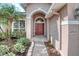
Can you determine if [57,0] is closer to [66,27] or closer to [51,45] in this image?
[66,27]

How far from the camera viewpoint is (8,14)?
434cm

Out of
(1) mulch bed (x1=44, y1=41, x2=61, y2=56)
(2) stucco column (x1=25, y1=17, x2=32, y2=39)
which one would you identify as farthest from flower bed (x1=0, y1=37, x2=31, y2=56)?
(1) mulch bed (x1=44, y1=41, x2=61, y2=56)

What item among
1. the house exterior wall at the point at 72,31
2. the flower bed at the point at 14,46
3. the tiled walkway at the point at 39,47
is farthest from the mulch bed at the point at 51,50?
the flower bed at the point at 14,46

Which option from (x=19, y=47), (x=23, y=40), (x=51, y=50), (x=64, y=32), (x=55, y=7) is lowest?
(x=51, y=50)

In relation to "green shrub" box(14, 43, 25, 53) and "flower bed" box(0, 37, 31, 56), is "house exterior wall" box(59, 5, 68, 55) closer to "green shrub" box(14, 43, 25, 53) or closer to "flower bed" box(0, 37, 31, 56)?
"flower bed" box(0, 37, 31, 56)

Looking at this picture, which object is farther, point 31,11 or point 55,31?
point 55,31

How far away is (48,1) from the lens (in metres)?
4.11

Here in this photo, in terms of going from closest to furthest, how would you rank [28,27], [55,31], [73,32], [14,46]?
[73,32] < [14,46] < [28,27] < [55,31]

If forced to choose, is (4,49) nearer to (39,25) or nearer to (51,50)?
(39,25)

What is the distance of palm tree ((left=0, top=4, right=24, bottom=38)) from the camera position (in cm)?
432

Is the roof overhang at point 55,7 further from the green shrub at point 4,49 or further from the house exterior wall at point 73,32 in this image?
the green shrub at point 4,49

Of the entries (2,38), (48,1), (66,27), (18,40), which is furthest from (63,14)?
(2,38)

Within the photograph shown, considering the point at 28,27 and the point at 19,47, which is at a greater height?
the point at 28,27

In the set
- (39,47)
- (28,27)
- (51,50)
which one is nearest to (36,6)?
(28,27)
